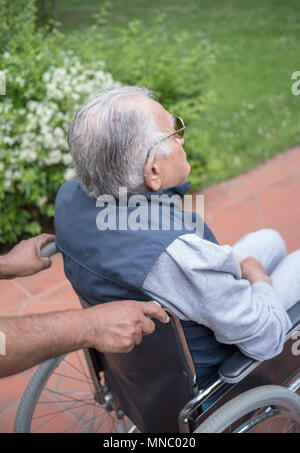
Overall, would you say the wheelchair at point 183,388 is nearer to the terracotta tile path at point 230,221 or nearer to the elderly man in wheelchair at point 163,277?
the elderly man in wheelchair at point 163,277

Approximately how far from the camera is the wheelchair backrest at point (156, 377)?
1.25 m

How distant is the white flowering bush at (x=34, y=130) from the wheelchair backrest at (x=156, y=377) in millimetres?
1759

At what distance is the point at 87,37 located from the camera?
4.32 metres

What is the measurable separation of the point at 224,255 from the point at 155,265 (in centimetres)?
19

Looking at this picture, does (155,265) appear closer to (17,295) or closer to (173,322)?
(173,322)

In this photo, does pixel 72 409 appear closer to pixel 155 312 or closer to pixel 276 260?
pixel 276 260

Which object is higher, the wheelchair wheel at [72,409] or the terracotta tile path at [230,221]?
the terracotta tile path at [230,221]

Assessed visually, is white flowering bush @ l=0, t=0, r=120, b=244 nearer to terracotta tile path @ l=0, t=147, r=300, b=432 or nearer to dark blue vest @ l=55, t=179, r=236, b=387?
terracotta tile path @ l=0, t=147, r=300, b=432

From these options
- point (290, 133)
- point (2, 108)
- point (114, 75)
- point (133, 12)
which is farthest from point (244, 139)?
point (133, 12)

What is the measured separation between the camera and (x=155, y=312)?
1.16 m

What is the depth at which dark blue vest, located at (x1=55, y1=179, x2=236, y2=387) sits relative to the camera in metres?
1.21

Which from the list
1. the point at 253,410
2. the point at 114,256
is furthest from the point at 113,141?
the point at 253,410

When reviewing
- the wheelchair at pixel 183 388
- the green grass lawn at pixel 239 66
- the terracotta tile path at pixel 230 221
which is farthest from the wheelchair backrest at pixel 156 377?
the green grass lawn at pixel 239 66

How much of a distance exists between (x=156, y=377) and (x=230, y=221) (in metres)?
2.31
